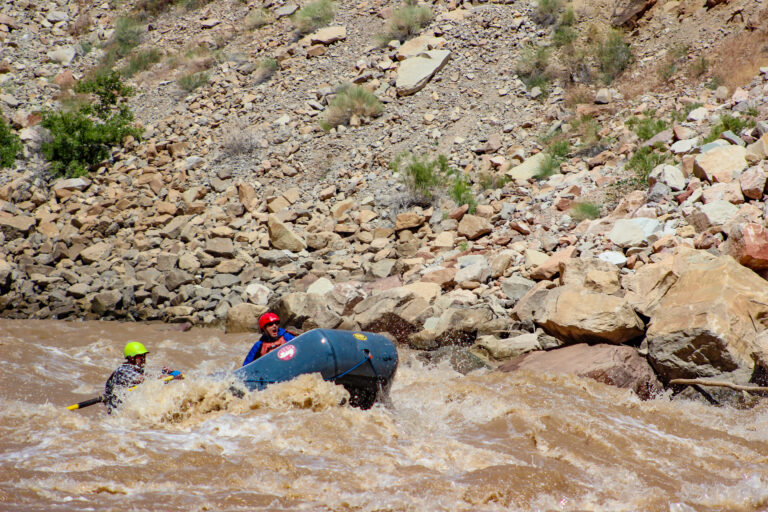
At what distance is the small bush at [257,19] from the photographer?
17.4 meters

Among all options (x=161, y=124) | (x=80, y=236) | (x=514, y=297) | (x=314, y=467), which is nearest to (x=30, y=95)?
(x=161, y=124)

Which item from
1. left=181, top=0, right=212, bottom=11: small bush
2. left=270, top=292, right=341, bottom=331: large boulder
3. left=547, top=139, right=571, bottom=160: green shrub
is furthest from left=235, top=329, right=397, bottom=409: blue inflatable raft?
left=181, top=0, right=212, bottom=11: small bush

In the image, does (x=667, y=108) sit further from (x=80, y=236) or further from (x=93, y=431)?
(x=80, y=236)

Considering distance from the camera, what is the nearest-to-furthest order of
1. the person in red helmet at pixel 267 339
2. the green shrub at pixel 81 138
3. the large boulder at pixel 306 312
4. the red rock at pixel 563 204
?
1. the person in red helmet at pixel 267 339
2. the large boulder at pixel 306 312
3. the red rock at pixel 563 204
4. the green shrub at pixel 81 138

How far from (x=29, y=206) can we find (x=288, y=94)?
618 cm

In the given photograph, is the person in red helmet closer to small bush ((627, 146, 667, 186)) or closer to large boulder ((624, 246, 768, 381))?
large boulder ((624, 246, 768, 381))

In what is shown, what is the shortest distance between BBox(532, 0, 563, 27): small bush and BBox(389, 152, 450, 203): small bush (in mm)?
4938

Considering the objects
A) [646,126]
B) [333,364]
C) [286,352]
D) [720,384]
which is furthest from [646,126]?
[286,352]

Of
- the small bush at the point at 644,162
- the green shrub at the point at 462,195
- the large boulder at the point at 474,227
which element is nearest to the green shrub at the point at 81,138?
the green shrub at the point at 462,195

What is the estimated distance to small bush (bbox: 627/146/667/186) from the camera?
875cm

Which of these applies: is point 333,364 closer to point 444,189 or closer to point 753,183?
point 753,183

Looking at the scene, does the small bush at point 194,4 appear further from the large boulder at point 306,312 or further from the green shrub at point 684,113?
the green shrub at point 684,113

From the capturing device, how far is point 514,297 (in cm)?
737

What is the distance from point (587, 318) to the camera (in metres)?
5.93
